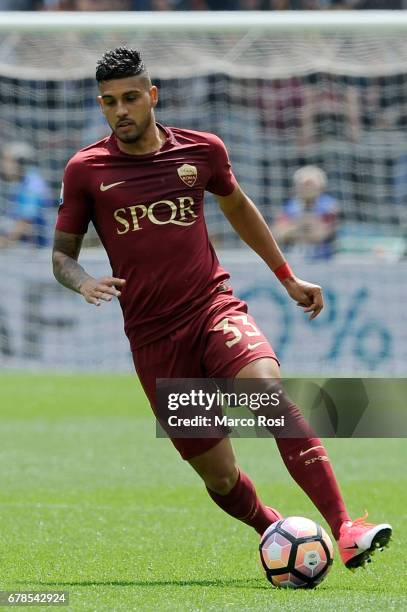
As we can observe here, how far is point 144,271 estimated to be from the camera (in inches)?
249

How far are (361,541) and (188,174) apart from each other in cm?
198

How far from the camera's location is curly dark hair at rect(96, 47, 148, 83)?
20.6 feet

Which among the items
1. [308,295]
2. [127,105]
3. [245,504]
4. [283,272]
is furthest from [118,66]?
[245,504]

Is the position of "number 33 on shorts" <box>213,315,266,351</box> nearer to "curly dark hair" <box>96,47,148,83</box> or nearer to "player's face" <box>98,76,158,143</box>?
"player's face" <box>98,76,158,143</box>

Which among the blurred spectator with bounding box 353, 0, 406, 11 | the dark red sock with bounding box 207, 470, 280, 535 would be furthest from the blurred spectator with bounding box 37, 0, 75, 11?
the dark red sock with bounding box 207, 470, 280, 535

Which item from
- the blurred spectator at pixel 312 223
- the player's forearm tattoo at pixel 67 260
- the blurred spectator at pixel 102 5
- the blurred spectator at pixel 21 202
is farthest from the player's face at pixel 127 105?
the blurred spectator at pixel 102 5

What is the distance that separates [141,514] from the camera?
27.3ft

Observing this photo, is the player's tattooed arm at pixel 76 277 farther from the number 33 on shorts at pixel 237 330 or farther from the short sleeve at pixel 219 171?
the short sleeve at pixel 219 171

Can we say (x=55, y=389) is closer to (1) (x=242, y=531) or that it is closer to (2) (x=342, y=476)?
(2) (x=342, y=476)

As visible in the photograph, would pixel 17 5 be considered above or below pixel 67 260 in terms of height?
below

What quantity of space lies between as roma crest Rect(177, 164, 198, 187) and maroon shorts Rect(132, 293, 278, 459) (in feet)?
1.93

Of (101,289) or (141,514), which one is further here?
(141,514)

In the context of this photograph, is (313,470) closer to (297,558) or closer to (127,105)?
Result: (297,558)

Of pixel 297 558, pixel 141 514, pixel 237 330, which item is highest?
pixel 237 330
